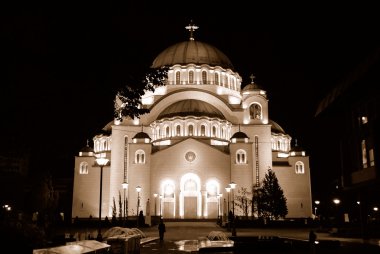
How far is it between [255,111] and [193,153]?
425 inches

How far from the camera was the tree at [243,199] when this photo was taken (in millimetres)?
45656

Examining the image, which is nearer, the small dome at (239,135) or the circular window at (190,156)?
the circular window at (190,156)

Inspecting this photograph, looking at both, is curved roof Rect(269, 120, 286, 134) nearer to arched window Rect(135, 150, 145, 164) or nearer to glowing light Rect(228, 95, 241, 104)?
glowing light Rect(228, 95, 241, 104)

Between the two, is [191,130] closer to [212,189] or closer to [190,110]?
[190,110]

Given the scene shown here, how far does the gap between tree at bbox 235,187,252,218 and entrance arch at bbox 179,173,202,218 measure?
3.80 m

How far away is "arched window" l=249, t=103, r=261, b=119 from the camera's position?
54.2 m

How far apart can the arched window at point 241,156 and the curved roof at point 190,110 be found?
4828 mm

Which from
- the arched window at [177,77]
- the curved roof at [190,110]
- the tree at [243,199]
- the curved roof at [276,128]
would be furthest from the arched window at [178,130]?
the curved roof at [276,128]

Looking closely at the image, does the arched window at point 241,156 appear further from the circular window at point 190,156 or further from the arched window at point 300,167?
the arched window at point 300,167

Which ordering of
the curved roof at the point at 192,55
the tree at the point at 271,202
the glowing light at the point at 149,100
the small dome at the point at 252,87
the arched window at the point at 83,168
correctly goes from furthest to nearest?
the curved roof at the point at 192,55 → the small dome at the point at 252,87 → the glowing light at the point at 149,100 → the arched window at the point at 83,168 → the tree at the point at 271,202

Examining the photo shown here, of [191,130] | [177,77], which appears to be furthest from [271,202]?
[177,77]

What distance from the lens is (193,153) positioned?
47.7 meters

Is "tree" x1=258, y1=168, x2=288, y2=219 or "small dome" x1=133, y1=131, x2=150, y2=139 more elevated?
"small dome" x1=133, y1=131, x2=150, y2=139

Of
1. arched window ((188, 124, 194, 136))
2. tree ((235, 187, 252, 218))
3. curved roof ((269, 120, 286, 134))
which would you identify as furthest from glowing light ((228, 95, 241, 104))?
tree ((235, 187, 252, 218))
